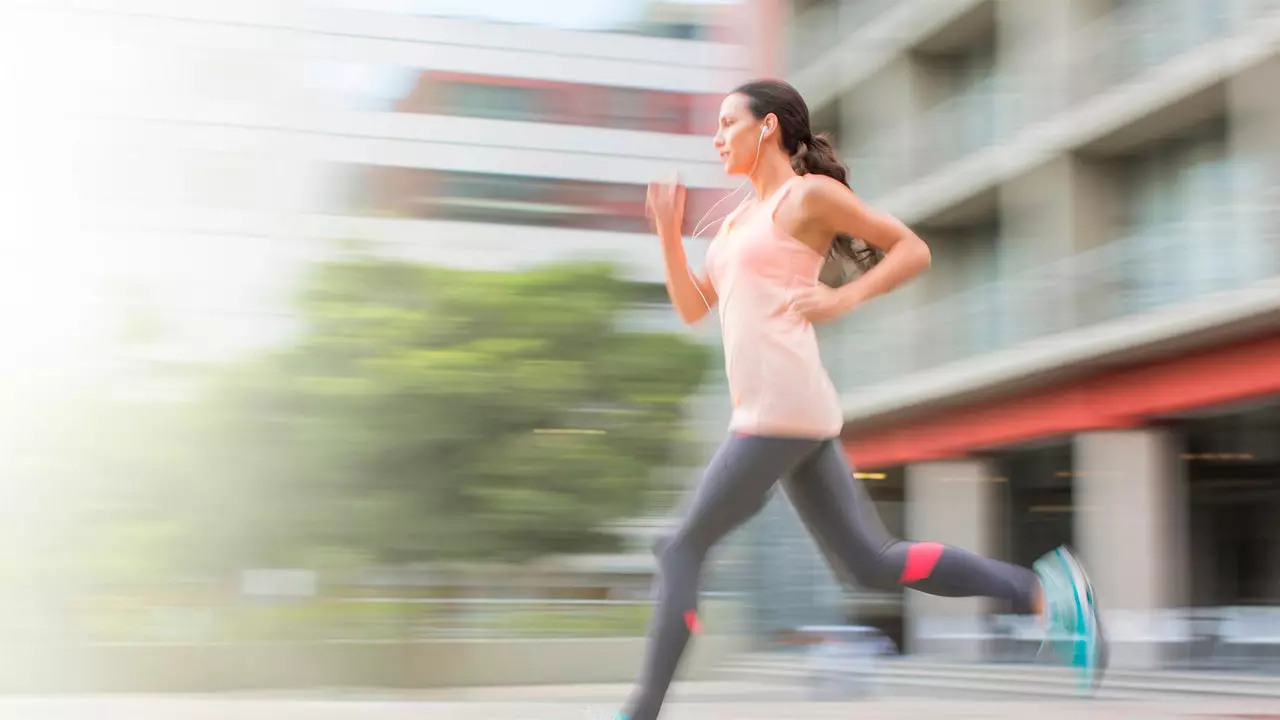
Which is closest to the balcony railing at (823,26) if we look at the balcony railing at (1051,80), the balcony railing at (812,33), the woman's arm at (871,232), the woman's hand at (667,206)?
the balcony railing at (812,33)

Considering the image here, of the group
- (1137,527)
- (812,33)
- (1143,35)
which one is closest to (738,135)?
(1143,35)

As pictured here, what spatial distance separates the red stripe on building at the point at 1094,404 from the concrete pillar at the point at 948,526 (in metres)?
0.44

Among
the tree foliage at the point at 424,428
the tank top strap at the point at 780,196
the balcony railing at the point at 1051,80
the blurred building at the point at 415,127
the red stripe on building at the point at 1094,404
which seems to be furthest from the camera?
the blurred building at the point at 415,127

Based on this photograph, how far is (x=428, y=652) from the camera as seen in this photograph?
26922 millimetres

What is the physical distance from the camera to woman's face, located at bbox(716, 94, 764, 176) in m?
3.79

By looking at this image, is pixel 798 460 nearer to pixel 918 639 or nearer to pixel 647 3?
pixel 918 639

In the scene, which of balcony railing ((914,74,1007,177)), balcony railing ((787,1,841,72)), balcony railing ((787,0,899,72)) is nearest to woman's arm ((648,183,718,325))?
balcony railing ((914,74,1007,177))

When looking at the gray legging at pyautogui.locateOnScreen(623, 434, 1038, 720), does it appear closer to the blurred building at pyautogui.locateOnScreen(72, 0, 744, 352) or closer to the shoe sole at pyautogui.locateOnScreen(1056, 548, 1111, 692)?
the shoe sole at pyautogui.locateOnScreen(1056, 548, 1111, 692)

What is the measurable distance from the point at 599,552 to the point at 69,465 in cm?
912

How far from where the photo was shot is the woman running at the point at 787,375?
3.60 metres

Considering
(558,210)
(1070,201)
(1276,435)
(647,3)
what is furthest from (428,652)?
(647,3)

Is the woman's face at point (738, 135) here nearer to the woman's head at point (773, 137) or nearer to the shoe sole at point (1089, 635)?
the woman's head at point (773, 137)

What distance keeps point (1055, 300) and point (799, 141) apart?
15852mm

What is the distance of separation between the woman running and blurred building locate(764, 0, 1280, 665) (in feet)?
39.4
